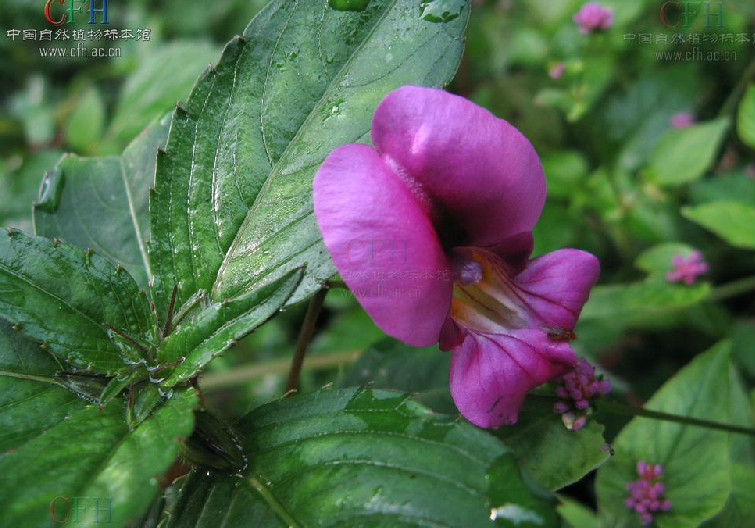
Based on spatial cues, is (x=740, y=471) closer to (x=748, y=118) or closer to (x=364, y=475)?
(x=748, y=118)

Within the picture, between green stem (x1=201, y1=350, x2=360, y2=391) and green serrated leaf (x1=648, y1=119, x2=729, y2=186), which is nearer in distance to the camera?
green serrated leaf (x1=648, y1=119, x2=729, y2=186)

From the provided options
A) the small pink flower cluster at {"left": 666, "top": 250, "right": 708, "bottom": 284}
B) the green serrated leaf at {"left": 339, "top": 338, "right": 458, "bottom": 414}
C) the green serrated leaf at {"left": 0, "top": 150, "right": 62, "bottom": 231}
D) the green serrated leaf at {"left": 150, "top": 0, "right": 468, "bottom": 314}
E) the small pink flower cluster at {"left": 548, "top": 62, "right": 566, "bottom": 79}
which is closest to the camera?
the green serrated leaf at {"left": 150, "top": 0, "right": 468, "bottom": 314}

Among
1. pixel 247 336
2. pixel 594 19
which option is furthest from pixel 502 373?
pixel 594 19

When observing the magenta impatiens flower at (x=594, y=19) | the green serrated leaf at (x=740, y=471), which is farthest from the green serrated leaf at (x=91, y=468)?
the magenta impatiens flower at (x=594, y=19)

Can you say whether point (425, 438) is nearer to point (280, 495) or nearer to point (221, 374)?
point (280, 495)

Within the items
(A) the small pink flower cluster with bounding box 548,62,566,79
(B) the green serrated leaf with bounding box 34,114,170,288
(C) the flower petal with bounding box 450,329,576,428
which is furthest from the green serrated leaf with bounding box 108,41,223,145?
(C) the flower petal with bounding box 450,329,576,428

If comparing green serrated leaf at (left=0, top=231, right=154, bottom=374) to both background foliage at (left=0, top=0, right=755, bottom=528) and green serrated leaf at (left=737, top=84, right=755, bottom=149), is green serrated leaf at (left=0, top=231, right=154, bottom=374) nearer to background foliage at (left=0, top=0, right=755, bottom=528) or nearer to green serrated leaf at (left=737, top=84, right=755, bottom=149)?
background foliage at (left=0, top=0, right=755, bottom=528)
